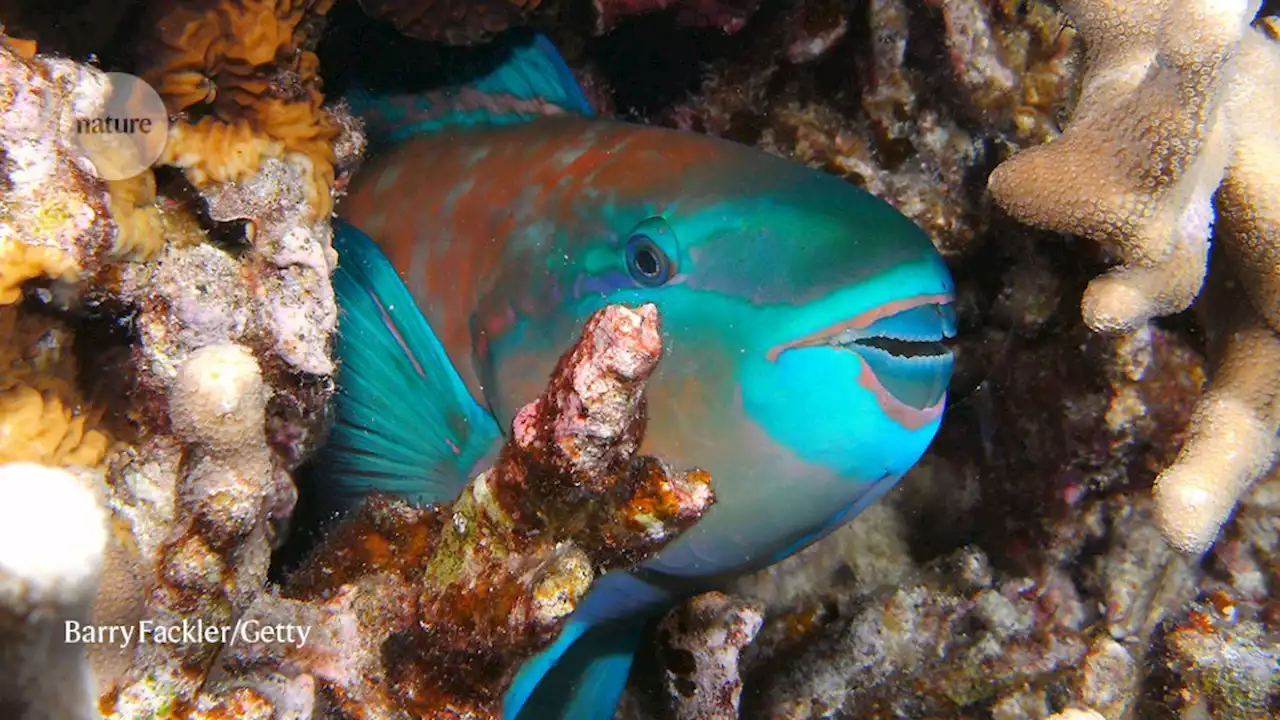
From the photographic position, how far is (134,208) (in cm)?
189

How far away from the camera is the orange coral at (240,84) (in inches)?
91.0

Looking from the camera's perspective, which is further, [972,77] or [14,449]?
[972,77]

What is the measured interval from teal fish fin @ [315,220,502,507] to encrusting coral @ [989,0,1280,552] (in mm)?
1752

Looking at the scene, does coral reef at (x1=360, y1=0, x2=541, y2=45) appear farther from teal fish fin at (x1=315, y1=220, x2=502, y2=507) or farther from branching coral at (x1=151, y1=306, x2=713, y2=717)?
branching coral at (x1=151, y1=306, x2=713, y2=717)

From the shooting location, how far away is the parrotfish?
1.92 metres

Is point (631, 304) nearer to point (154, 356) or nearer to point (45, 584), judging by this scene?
point (154, 356)

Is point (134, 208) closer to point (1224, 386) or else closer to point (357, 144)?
point (357, 144)

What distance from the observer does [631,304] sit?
2.19 metres

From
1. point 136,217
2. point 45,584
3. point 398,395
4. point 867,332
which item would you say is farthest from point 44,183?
point 867,332

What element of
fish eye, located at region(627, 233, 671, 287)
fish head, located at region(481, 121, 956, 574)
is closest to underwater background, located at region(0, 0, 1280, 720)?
fish head, located at region(481, 121, 956, 574)

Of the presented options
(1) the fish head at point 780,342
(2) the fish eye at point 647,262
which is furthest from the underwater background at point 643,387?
(2) the fish eye at point 647,262

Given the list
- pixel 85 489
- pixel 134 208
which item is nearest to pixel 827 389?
pixel 85 489

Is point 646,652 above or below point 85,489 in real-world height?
below

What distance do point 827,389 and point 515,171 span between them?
1.42 m
